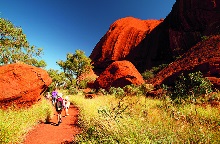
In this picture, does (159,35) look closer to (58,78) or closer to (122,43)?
(122,43)

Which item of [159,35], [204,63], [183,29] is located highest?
[159,35]

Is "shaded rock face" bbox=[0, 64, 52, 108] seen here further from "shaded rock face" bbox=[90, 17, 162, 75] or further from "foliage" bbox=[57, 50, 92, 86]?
"shaded rock face" bbox=[90, 17, 162, 75]

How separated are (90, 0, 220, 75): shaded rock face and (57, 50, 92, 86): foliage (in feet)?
42.5

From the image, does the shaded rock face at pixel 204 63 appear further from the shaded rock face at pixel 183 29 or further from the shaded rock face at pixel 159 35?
the shaded rock face at pixel 183 29

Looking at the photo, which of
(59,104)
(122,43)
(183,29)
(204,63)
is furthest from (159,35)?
(59,104)

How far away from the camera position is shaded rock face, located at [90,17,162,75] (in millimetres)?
60666

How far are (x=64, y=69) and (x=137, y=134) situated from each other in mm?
47196

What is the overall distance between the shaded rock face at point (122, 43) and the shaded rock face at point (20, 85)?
43.2 meters

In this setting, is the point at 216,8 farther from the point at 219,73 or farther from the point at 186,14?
the point at 219,73

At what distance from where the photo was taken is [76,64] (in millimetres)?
49438

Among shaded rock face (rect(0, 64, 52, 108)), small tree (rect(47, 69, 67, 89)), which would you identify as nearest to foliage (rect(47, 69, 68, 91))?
small tree (rect(47, 69, 67, 89))

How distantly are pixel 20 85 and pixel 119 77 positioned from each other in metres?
17.9

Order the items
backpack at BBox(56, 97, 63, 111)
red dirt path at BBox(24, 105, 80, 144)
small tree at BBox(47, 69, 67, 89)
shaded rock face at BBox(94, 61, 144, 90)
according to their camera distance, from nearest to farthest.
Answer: red dirt path at BBox(24, 105, 80, 144)
backpack at BBox(56, 97, 63, 111)
shaded rock face at BBox(94, 61, 144, 90)
small tree at BBox(47, 69, 67, 89)

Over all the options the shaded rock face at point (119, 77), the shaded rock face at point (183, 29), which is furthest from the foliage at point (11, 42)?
the shaded rock face at point (183, 29)
